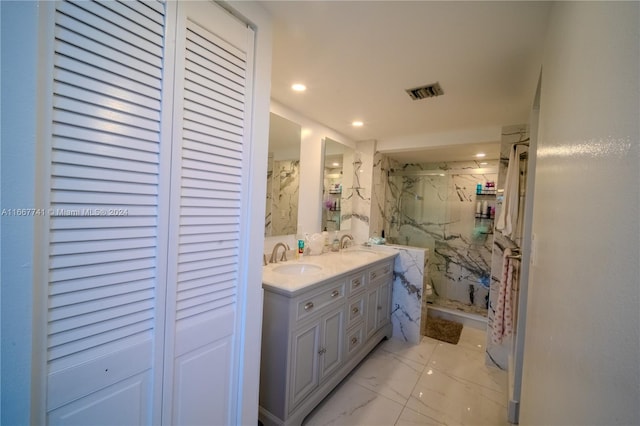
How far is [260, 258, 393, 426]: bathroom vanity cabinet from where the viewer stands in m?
1.51

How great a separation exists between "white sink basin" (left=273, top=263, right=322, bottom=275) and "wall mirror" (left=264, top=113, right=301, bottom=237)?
0.31m

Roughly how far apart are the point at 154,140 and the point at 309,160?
1788 mm

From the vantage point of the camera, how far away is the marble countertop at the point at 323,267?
1.53 m

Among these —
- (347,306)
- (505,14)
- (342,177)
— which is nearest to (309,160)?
(342,177)

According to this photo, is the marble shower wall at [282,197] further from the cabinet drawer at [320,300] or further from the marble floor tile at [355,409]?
the marble floor tile at [355,409]

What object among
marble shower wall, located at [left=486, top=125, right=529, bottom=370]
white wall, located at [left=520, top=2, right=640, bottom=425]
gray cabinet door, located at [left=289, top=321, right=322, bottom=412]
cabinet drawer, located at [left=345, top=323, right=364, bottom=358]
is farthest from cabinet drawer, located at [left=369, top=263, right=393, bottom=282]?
white wall, located at [left=520, top=2, right=640, bottom=425]

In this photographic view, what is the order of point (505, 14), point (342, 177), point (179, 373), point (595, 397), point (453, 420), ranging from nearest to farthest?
point (595, 397) → point (179, 373) → point (505, 14) → point (453, 420) → point (342, 177)

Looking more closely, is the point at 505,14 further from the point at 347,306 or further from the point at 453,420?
the point at 453,420

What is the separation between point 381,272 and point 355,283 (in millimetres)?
516

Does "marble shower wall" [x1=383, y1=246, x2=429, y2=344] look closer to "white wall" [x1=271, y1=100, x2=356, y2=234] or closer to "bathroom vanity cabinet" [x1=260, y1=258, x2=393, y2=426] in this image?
"bathroom vanity cabinet" [x1=260, y1=258, x2=393, y2=426]

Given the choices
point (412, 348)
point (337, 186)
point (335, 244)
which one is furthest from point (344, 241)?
point (412, 348)

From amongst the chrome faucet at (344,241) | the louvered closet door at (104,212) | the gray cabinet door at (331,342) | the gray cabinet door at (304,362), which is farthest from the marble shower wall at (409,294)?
the louvered closet door at (104,212)

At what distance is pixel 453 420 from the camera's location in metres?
1.70

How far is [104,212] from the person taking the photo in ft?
2.54
